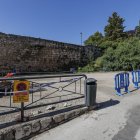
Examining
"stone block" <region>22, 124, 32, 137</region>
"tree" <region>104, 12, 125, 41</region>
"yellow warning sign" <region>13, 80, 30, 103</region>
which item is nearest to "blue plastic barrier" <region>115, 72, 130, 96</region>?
"yellow warning sign" <region>13, 80, 30, 103</region>

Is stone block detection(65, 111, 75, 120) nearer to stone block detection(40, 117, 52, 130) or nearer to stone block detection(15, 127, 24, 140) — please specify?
stone block detection(40, 117, 52, 130)

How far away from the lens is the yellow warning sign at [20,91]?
5270mm

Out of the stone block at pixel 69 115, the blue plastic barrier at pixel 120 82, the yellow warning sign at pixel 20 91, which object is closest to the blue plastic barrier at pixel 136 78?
the blue plastic barrier at pixel 120 82

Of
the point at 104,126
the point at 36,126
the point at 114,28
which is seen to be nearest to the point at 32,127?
the point at 36,126

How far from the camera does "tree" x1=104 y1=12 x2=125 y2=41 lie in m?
36.5

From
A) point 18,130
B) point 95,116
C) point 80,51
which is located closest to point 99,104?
point 95,116

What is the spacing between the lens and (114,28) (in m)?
37.2

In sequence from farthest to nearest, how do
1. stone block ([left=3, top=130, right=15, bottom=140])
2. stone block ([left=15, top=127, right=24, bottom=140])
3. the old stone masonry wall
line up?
the old stone masonry wall, stone block ([left=15, top=127, right=24, bottom=140]), stone block ([left=3, top=130, right=15, bottom=140])

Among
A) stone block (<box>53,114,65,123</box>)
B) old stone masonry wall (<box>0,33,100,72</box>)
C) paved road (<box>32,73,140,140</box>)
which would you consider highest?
old stone masonry wall (<box>0,33,100,72</box>)

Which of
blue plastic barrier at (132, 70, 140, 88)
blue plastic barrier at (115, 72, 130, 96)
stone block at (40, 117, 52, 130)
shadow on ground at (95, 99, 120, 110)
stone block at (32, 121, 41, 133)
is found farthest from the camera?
blue plastic barrier at (132, 70, 140, 88)

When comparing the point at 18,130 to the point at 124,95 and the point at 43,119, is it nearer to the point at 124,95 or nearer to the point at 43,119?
the point at 43,119

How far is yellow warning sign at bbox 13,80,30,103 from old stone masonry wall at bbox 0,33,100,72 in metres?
12.7

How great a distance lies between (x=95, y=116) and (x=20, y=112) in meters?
2.12

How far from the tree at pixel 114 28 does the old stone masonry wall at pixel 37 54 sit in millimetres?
13574
